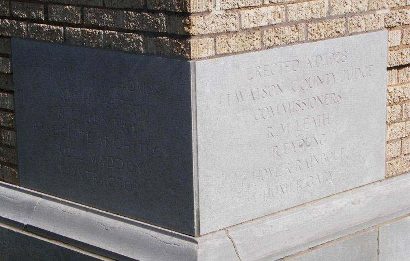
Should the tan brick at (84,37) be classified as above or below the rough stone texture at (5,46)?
above

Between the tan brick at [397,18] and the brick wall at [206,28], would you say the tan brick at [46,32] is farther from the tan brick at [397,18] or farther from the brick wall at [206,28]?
the tan brick at [397,18]

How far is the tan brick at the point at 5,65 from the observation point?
5008mm

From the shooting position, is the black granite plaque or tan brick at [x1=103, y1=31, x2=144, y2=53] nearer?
tan brick at [x1=103, y1=31, x2=144, y2=53]

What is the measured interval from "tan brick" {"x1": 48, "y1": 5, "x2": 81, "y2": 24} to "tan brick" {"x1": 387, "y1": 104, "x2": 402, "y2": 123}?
160cm

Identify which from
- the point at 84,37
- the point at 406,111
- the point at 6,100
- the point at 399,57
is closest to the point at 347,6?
the point at 399,57

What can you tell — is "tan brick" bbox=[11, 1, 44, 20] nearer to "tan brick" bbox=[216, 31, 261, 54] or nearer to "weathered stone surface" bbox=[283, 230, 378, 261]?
"tan brick" bbox=[216, 31, 261, 54]

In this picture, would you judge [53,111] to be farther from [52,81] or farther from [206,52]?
[206,52]

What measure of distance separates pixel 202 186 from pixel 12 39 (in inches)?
53.8

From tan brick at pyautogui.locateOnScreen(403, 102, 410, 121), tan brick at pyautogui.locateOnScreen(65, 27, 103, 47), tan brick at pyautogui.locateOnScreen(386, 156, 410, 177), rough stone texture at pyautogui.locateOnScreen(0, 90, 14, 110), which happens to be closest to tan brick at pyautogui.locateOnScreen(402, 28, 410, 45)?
tan brick at pyautogui.locateOnScreen(403, 102, 410, 121)

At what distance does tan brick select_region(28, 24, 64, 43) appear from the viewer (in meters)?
4.68

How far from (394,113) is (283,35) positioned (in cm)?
96

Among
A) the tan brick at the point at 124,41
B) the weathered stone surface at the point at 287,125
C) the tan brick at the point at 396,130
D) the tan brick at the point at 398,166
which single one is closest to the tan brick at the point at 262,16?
the weathered stone surface at the point at 287,125

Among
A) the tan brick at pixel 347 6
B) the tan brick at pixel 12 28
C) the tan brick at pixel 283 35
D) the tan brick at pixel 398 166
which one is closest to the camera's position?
the tan brick at pixel 283 35

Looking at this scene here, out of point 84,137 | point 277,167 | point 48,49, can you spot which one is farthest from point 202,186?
point 48,49
